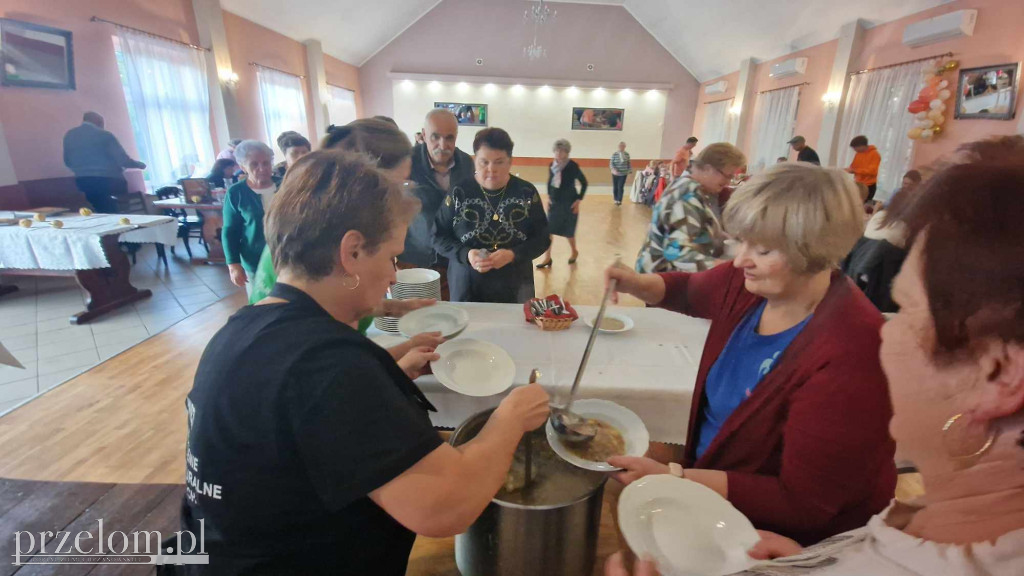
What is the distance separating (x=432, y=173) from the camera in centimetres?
271

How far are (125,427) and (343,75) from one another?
1097 cm

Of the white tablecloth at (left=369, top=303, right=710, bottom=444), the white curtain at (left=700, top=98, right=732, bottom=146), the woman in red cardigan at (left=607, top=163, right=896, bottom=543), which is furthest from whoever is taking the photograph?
the white curtain at (left=700, top=98, right=732, bottom=146)

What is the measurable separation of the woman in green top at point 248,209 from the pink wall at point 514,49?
1089 cm

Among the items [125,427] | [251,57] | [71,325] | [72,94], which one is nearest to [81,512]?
[125,427]

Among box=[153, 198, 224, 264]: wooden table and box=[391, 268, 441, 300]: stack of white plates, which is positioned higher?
box=[391, 268, 441, 300]: stack of white plates

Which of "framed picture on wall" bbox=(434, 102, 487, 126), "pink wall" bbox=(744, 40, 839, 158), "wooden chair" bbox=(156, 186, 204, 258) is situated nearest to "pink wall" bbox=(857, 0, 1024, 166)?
"pink wall" bbox=(744, 40, 839, 158)

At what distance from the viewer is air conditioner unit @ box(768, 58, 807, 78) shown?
26.4ft

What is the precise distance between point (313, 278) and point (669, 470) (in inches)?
34.7

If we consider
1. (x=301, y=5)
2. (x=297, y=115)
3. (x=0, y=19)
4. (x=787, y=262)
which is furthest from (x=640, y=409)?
(x=297, y=115)

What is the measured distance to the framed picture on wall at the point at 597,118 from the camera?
1298 centimetres

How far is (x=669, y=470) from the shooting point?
1.05m

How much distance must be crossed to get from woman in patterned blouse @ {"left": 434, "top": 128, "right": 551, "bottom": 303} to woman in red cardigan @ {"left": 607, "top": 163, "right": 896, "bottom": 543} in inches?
48.6

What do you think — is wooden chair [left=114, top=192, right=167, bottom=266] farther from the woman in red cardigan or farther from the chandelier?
the chandelier

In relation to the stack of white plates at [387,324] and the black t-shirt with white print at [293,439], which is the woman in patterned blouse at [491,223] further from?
the black t-shirt with white print at [293,439]
